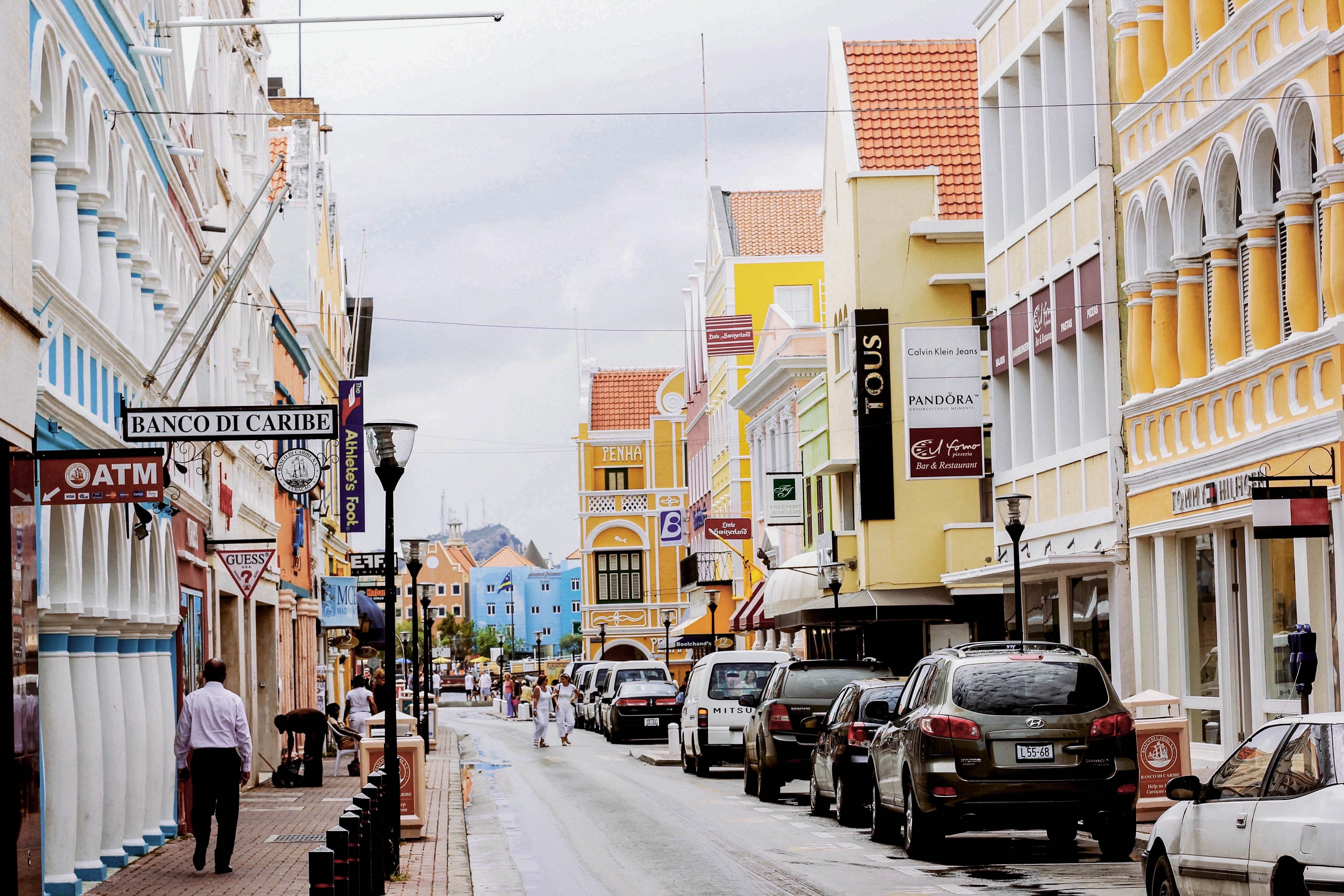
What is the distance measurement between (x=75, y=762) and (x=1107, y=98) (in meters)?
17.2

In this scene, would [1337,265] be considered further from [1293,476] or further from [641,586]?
[641,586]

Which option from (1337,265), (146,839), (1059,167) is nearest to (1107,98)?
(1059,167)

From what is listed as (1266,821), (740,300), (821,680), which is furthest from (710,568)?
(1266,821)

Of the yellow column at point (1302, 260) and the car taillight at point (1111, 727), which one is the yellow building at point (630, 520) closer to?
the yellow column at point (1302, 260)

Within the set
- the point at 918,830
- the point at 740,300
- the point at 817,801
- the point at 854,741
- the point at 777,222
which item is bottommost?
the point at 817,801

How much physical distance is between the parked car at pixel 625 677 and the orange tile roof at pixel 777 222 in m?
18.0

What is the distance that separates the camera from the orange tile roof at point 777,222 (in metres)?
66.8

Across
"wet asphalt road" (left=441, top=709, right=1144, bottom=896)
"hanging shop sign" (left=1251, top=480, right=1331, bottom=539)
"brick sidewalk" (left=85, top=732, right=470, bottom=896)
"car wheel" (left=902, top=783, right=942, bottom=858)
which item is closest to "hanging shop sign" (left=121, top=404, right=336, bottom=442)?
"brick sidewalk" (left=85, top=732, right=470, bottom=896)

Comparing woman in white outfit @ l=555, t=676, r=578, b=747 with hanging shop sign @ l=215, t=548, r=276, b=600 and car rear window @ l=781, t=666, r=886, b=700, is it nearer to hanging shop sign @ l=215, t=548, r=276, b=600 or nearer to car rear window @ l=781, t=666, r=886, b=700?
car rear window @ l=781, t=666, r=886, b=700

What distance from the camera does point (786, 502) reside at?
48.7 meters

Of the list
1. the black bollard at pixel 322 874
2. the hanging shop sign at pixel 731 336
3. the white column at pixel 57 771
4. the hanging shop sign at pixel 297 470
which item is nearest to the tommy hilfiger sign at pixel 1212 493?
the white column at pixel 57 771

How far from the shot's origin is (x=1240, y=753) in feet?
35.6

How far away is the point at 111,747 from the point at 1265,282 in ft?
40.3

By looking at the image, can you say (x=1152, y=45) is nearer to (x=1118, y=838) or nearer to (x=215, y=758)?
(x=1118, y=838)
